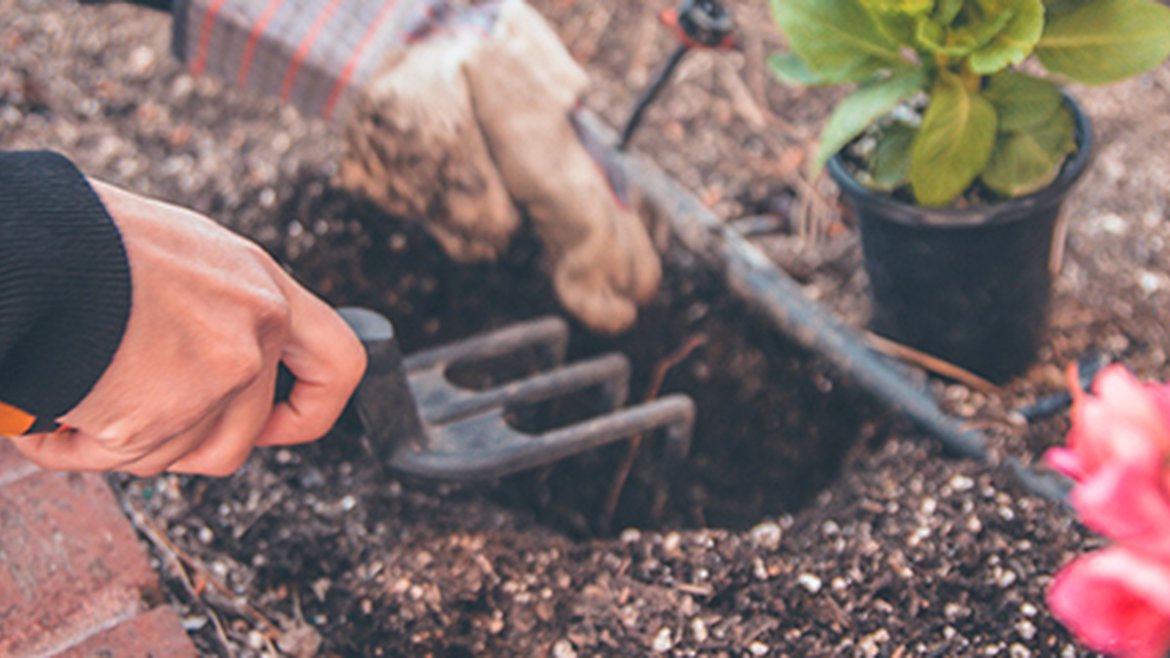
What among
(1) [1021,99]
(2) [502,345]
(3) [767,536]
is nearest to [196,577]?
(2) [502,345]

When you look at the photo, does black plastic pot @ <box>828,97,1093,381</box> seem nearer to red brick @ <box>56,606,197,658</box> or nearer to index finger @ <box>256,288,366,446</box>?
index finger @ <box>256,288,366,446</box>

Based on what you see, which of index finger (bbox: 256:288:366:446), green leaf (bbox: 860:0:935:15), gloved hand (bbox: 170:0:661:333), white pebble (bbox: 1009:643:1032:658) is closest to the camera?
index finger (bbox: 256:288:366:446)

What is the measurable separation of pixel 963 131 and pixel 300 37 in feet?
2.96

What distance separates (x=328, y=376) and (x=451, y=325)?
2.39ft

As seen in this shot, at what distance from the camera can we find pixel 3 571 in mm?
1246

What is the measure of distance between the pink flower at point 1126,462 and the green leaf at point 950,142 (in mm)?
697

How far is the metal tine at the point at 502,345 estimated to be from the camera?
1.55m

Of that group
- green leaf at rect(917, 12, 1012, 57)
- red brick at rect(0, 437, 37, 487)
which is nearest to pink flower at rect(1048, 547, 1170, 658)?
green leaf at rect(917, 12, 1012, 57)

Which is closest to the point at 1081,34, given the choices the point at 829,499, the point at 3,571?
the point at 829,499

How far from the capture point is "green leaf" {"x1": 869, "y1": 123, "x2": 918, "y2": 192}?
1457 mm

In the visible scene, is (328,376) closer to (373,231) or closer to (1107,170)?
(373,231)

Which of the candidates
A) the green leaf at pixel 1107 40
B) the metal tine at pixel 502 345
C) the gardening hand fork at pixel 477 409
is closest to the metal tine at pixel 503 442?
the gardening hand fork at pixel 477 409

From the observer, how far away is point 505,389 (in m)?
1.50

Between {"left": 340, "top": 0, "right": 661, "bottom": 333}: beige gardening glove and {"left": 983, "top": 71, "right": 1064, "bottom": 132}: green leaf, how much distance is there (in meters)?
0.56
